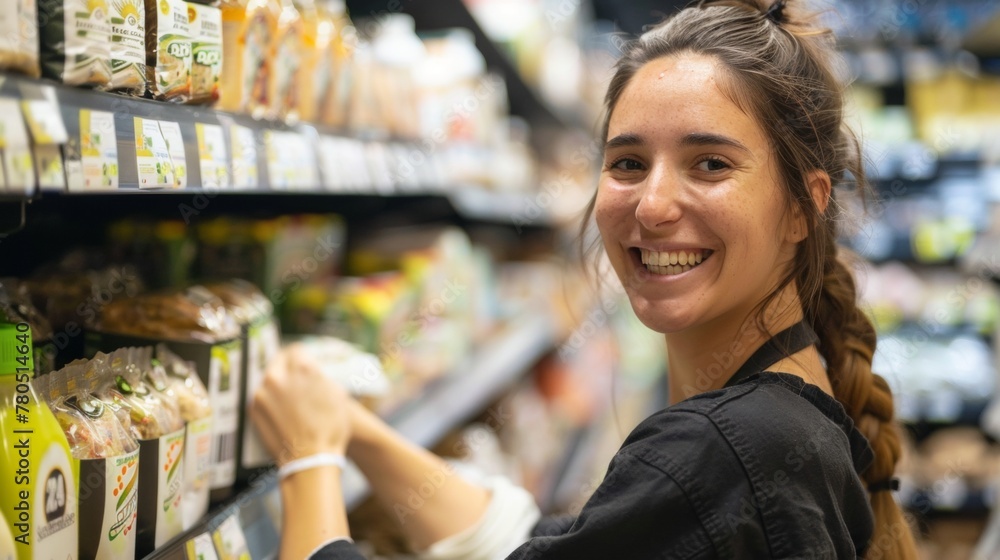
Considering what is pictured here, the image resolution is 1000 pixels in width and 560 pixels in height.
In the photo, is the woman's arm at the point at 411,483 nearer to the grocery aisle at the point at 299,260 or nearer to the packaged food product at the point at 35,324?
the grocery aisle at the point at 299,260

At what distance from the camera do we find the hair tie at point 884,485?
1.21 m

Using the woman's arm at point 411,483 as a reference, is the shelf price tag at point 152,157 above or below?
above

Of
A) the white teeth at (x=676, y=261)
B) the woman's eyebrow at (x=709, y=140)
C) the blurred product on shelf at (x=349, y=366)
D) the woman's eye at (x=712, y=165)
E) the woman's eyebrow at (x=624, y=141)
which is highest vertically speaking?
the woman's eyebrow at (x=709, y=140)

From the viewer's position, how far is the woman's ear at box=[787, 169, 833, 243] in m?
1.08

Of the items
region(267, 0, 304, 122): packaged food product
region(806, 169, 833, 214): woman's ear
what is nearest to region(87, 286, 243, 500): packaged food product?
region(267, 0, 304, 122): packaged food product

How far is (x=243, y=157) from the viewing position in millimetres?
1132

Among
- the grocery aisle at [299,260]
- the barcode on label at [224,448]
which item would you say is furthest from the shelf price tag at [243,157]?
the barcode on label at [224,448]

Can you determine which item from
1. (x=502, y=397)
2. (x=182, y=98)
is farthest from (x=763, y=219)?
(x=502, y=397)

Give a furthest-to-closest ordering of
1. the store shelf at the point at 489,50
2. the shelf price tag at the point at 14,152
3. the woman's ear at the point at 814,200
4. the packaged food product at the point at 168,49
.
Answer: the store shelf at the point at 489,50
the woman's ear at the point at 814,200
the packaged food product at the point at 168,49
the shelf price tag at the point at 14,152

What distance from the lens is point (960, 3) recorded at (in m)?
4.41

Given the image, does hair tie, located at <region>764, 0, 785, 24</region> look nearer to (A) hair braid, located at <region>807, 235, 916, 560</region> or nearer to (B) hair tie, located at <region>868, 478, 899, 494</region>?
(A) hair braid, located at <region>807, 235, 916, 560</region>

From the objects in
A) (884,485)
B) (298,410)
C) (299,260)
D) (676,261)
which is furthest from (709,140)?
(299,260)

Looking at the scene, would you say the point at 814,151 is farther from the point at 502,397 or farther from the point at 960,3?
the point at 960,3

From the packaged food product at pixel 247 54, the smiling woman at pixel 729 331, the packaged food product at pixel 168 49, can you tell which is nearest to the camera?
the smiling woman at pixel 729 331
